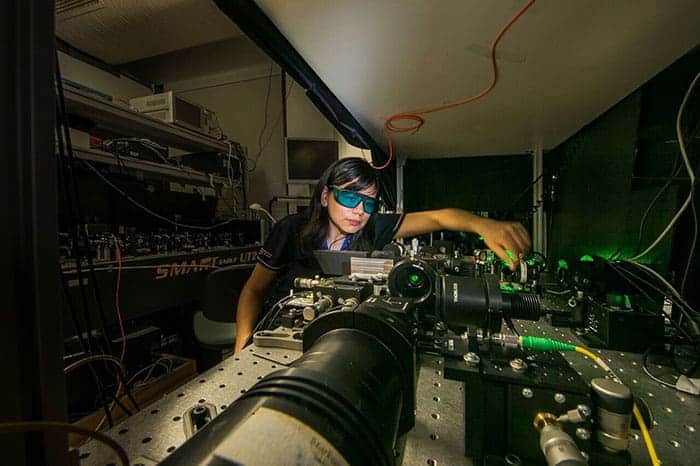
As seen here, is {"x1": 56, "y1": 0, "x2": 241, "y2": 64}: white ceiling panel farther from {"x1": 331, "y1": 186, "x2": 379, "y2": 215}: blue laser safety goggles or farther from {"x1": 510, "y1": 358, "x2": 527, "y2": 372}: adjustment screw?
{"x1": 510, "y1": 358, "x2": 527, "y2": 372}: adjustment screw

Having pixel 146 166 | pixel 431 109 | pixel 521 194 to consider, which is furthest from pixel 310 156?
pixel 521 194

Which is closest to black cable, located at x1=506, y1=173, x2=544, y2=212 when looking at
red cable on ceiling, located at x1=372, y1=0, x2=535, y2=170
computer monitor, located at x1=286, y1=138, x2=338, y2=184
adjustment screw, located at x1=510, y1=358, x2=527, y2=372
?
red cable on ceiling, located at x1=372, y1=0, x2=535, y2=170

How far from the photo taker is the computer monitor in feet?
8.00

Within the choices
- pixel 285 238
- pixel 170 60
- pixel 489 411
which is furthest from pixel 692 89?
pixel 170 60

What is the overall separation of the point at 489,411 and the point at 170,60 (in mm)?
4326

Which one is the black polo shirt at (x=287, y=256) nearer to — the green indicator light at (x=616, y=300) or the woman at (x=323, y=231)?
the woman at (x=323, y=231)

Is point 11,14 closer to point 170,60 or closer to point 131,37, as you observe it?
point 131,37

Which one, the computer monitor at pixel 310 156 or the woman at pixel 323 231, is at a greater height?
the computer monitor at pixel 310 156

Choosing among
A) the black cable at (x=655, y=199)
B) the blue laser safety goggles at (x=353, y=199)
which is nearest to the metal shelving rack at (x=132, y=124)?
the blue laser safety goggles at (x=353, y=199)

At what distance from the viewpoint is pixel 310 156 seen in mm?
2445

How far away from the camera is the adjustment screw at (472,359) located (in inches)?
15.6

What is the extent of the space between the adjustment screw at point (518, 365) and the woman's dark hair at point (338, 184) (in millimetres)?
1071

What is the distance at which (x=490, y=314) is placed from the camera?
0.49m

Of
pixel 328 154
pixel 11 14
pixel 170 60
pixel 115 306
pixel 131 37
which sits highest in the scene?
pixel 170 60
